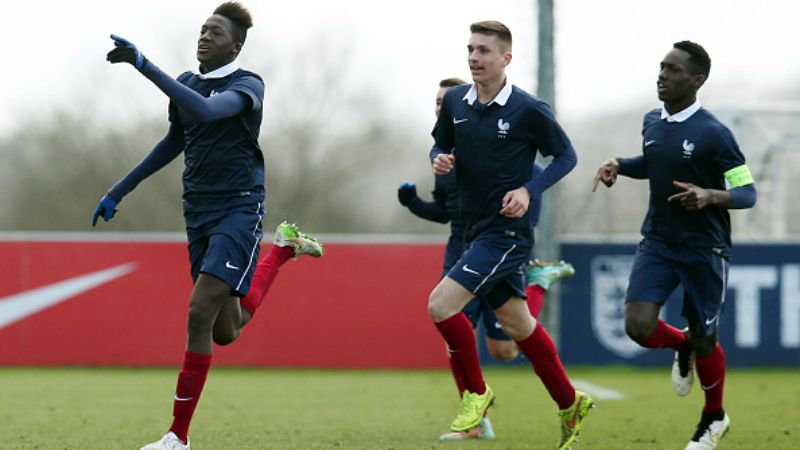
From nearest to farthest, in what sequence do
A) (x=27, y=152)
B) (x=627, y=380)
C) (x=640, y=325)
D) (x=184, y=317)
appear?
1. (x=640, y=325)
2. (x=627, y=380)
3. (x=184, y=317)
4. (x=27, y=152)

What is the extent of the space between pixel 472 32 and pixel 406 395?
5542 millimetres

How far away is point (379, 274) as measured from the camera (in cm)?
1606

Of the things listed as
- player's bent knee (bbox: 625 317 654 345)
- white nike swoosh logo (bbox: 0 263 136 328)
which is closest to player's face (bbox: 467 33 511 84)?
player's bent knee (bbox: 625 317 654 345)

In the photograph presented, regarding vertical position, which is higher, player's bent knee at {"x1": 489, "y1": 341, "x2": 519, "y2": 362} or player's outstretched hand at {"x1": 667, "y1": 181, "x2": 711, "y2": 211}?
player's outstretched hand at {"x1": 667, "y1": 181, "x2": 711, "y2": 211}

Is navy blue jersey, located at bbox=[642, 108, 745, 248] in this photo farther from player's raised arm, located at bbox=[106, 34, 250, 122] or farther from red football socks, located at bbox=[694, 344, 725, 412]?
player's raised arm, located at bbox=[106, 34, 250, 122]

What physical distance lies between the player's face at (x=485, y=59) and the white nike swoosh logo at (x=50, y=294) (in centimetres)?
941

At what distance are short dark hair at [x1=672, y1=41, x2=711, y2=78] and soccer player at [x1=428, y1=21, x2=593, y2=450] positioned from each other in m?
0.92

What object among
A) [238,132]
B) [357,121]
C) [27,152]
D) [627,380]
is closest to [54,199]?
[27,152]

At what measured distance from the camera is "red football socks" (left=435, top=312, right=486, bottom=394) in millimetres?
7449

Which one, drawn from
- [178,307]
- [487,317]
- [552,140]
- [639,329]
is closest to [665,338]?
[639,329]

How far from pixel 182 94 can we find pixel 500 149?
1865 mm

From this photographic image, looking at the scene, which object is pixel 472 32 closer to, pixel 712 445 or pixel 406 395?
pixel 712 445

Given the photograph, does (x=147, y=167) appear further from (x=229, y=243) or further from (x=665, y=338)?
(x=665, y=338)

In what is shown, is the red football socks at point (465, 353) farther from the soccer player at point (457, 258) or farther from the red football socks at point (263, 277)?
the soccer player at point (457, 258)
